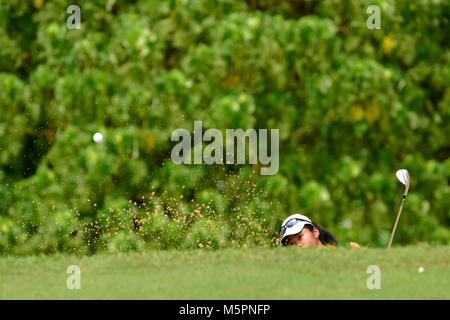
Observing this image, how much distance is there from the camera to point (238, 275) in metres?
5.83

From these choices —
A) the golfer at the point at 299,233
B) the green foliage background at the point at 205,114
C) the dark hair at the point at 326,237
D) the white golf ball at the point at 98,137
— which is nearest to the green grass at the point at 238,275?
the golfer at the point at 299,233

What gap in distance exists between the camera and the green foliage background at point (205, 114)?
335 inches

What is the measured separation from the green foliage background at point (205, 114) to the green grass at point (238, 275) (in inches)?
70.1

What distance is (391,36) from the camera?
9258mm

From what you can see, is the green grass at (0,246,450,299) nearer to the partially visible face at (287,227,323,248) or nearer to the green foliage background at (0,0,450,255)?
the partially visible face at (287,227,323,248)

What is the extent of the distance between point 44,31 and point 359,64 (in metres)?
2.85

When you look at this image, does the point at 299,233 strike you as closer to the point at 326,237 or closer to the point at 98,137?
the point at 326,237

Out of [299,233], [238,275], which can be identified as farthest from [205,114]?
[238,275]

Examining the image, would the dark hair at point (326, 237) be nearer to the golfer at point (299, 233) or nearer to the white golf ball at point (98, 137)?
the golfer at point (299, 233)

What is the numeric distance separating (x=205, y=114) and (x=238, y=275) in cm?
305

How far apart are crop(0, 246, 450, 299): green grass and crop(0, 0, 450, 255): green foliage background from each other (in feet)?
5.84

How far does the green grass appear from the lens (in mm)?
5387

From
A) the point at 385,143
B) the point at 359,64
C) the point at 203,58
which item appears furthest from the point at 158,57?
the point at 385,143

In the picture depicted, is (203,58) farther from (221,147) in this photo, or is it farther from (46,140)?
(46,140)
